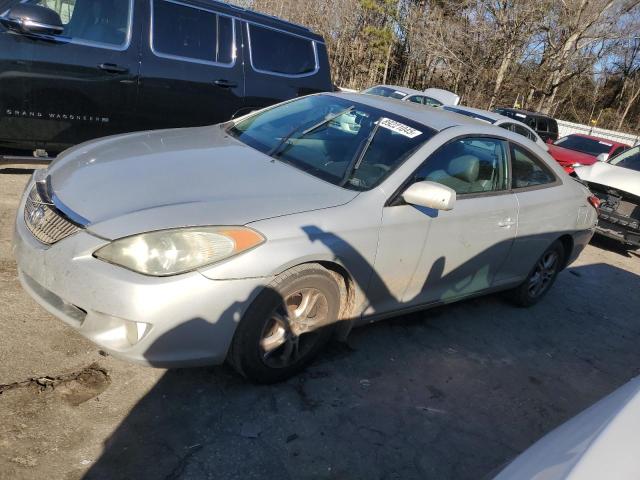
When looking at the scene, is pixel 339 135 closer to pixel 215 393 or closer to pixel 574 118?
pixel 215 393

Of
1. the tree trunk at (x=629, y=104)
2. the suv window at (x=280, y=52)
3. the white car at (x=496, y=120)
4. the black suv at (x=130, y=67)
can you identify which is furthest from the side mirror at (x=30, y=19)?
the tree trunk at (x=629, y=104)

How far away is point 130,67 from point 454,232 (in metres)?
3.47

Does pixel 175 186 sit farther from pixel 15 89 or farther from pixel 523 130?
pixel 523 130

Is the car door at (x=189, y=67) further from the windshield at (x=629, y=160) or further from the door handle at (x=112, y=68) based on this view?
the windshield at (x=629, y=160)

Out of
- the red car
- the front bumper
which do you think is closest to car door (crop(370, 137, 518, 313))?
the front bumper

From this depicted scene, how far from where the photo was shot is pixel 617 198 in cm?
800

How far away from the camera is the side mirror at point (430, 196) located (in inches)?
127

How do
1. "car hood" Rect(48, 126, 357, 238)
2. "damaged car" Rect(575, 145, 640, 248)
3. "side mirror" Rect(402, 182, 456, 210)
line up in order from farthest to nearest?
"damaged car" Rect(575, 145, 640, 248), "side mirror" Rect(402, 182, 456, 210), "car hood" Rect(48, 126, 357, 238)

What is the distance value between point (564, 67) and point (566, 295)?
2519 cm

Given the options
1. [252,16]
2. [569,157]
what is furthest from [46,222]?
[569,157]

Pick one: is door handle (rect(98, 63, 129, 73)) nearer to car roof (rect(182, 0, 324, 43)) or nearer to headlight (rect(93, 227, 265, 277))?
car roof (rect(182, 0, 324, 43))

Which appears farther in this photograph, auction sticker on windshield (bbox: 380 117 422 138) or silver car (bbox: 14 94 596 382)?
auction sticker on windshield (bbox: 380 117 422 138)

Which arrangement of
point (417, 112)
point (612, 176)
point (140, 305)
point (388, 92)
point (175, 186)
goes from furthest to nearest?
point (388, 92) → point (612, 176) → point (417, 112) → point (175, 186) → point (140, 305)

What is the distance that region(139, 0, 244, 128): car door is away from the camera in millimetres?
5340
